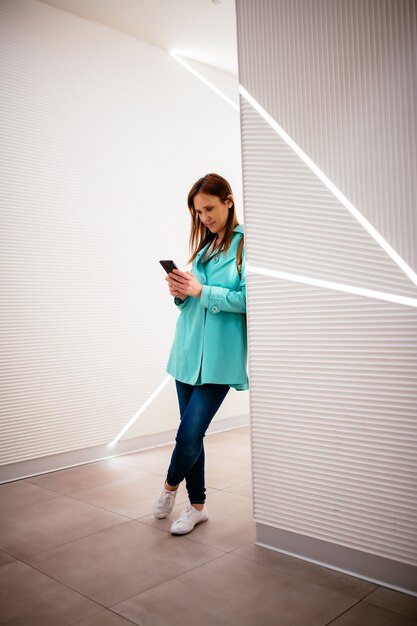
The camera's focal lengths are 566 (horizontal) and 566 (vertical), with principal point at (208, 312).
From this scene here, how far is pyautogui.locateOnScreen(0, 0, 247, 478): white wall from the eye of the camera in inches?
120

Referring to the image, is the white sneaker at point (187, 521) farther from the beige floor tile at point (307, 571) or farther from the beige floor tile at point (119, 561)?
the beige floor tile at point (307, 571)

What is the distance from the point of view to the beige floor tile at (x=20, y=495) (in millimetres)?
2596

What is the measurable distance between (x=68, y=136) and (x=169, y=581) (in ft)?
8.19

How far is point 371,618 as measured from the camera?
1513 millimetres

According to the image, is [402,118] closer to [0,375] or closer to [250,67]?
[250,67]

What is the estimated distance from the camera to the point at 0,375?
116 inches


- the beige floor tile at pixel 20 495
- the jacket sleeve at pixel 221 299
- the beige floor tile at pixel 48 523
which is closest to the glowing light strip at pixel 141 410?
the beige floor tile at pixel 20 495

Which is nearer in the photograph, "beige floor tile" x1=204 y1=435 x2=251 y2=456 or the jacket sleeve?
the jacket sleeve

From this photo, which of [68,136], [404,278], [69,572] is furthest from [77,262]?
[404,278]

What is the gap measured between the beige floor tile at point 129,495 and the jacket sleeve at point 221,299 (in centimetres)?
99

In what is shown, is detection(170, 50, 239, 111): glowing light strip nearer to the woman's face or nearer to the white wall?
the white wall

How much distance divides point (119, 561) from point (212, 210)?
1301 mm

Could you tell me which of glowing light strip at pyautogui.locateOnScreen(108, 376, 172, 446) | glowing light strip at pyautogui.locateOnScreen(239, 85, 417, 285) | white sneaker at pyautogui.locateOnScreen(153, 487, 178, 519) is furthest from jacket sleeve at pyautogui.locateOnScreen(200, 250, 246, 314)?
glowing light strip at pyautogui.locateOnScreen(108, 376, 172, 446)

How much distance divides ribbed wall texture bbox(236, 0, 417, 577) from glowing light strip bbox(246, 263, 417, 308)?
2 centimetres
